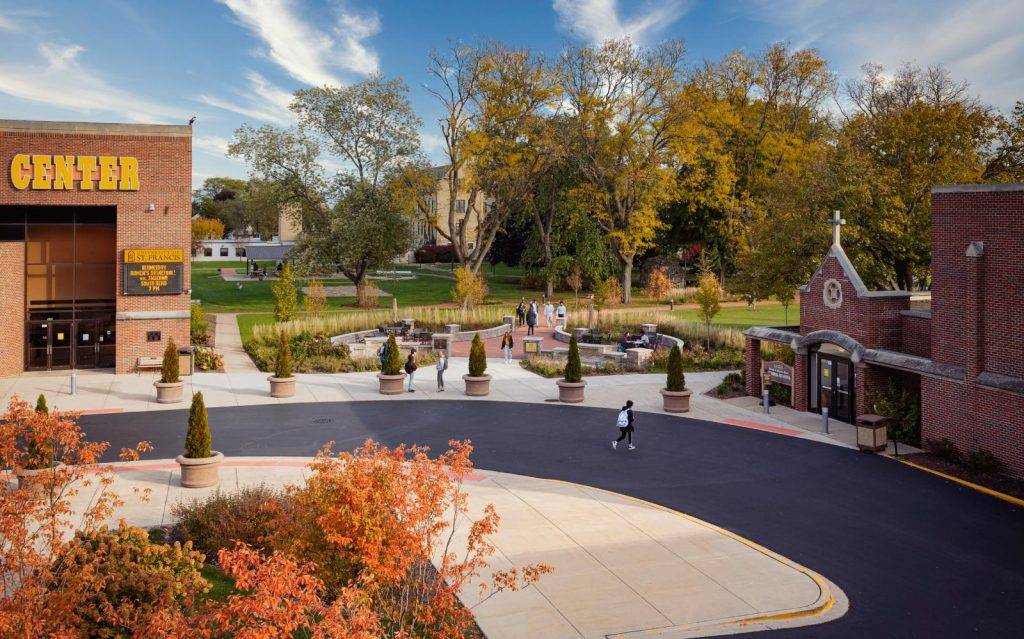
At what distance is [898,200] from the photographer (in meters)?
36.5

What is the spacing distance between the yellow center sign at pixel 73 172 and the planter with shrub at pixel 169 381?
9.91 metres

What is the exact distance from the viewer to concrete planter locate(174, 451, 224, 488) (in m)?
18.3

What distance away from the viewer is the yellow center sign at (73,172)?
32.9 metres

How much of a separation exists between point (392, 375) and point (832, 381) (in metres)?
15.0

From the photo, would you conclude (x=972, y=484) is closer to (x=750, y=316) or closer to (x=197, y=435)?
(x=197, y=435)

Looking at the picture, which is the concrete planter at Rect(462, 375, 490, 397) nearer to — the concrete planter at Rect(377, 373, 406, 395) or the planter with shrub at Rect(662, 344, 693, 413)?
the concrete planter at Rect(377, 373, 406, 395)

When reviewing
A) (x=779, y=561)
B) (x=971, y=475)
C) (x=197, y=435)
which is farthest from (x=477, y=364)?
(x=779, y=561)

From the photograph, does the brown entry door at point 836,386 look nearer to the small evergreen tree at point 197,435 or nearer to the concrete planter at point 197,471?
the concrete planter at point 197,471

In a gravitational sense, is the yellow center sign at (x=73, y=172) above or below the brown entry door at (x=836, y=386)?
above

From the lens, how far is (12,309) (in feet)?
110

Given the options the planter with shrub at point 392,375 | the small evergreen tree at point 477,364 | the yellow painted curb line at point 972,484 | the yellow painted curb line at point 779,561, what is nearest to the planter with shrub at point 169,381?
the planter with shrub at point 392,375

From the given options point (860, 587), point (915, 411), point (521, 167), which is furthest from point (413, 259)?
point (860, 587)

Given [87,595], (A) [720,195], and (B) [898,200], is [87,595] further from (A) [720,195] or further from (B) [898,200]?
(A) [720,195]

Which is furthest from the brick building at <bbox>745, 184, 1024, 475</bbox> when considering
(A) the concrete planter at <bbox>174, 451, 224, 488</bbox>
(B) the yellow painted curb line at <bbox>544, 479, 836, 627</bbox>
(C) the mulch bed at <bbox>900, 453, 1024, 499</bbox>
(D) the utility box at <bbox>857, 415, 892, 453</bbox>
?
(A) the concrete planter at <bbox>174, 451, 224, 488</bbox>
